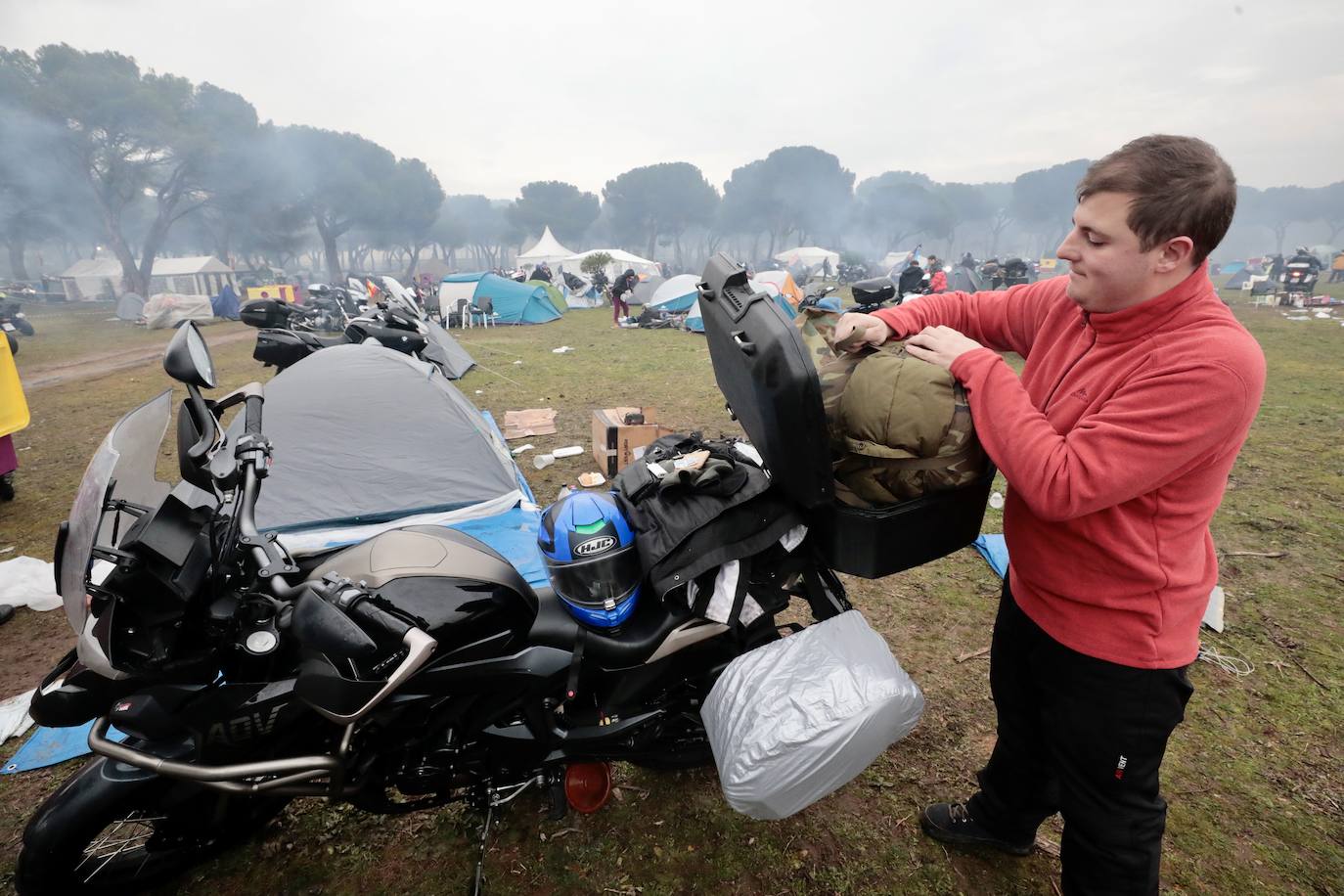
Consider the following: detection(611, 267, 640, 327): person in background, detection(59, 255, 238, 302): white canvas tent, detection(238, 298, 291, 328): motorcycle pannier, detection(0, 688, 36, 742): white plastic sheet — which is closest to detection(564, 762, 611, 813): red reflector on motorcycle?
detection(0, 688, 36, 742): white plastic sheet

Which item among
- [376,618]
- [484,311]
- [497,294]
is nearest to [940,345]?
[376,618]

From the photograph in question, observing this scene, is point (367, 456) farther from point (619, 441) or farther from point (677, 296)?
point (677, 296)

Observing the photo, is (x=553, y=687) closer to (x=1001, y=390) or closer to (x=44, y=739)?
(x=1001, y=390)

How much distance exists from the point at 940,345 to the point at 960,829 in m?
1.90

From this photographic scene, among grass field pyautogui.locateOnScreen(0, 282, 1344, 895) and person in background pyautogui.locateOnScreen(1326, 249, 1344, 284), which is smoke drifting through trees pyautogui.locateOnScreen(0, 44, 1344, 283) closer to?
person in background pyautogui.locateOnScreen(1326, 249, 1344, 284)

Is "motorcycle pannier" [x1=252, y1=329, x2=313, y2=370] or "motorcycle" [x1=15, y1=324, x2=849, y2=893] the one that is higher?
"motorcycle pannier" [x1=252, y1=329, x2=313, y2=370]

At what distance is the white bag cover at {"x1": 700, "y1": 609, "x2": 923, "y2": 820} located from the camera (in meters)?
1.49

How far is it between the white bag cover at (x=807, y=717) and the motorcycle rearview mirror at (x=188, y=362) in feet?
5.76

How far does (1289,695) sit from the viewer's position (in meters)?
2.90

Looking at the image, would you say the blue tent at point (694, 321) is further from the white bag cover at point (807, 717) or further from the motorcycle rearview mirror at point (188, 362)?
the white bag cover at point (807, 717)

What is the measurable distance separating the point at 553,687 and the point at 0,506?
20.7 ft

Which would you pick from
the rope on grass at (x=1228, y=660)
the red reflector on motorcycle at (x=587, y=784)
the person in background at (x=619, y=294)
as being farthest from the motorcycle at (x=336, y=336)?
the person in background at (x=619, y=294)

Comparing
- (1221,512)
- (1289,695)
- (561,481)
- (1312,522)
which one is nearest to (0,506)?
(561,481)

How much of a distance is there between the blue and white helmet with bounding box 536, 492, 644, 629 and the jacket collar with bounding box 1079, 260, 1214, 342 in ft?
4.55
